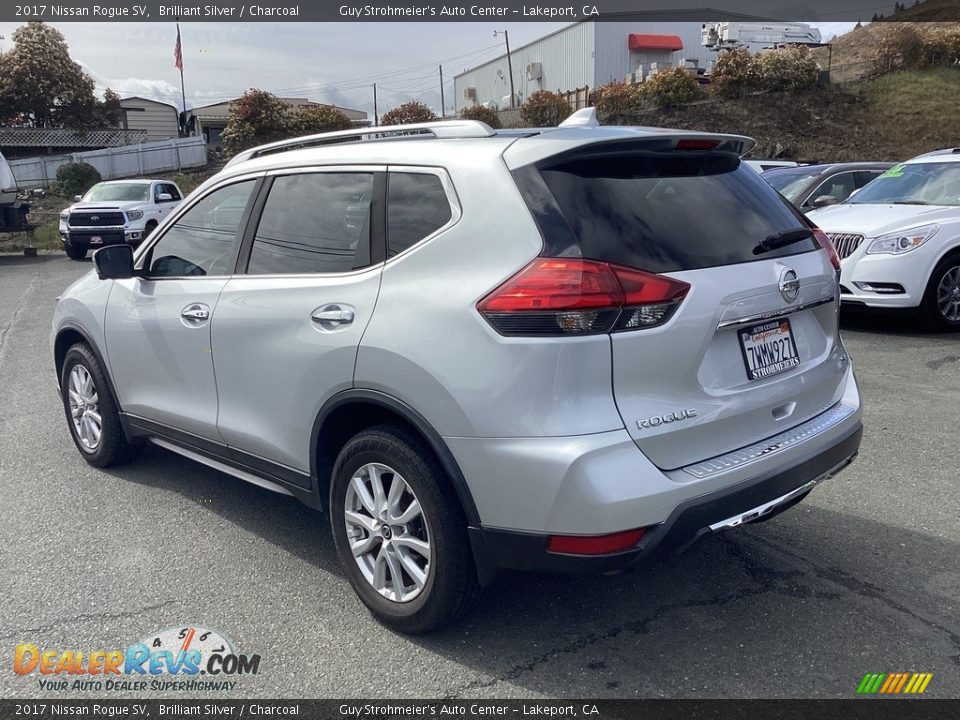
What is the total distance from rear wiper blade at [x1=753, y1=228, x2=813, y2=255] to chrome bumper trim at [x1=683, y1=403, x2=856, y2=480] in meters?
0.69

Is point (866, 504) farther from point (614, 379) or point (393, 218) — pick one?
point (393, 218)

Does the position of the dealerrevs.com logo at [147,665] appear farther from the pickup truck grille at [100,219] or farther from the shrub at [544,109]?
the shrub at [544,109]

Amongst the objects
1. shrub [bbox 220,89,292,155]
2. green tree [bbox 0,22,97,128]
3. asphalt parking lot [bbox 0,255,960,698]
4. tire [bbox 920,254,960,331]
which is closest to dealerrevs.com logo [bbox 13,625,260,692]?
asphalt parking lot [bbox 0,255,960,698]

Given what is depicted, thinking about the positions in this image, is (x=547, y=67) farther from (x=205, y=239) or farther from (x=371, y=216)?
(x=371, y=216)

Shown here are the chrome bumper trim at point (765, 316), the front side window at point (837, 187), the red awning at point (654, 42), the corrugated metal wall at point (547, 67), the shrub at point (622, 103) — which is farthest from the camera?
the red awning at point (654, 42)

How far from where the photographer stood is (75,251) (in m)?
21.2

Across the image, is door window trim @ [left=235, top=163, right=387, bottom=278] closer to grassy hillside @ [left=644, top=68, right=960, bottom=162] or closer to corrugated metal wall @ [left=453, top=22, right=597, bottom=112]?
grassy hillside @ [left=644, top=68, right=960, bottom=162]

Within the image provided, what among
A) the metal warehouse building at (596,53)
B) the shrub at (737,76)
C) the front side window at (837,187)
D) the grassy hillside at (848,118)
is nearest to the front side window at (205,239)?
the front side window at (837,187)

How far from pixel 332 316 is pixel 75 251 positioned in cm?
2050

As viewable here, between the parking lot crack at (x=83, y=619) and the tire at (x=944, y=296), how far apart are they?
7644 millimetres

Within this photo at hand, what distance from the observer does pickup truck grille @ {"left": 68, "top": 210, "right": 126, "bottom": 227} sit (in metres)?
20.8

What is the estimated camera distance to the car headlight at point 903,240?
27.1 feet

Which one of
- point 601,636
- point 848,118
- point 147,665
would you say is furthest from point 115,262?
point 848,118

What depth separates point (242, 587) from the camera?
12.2ft
